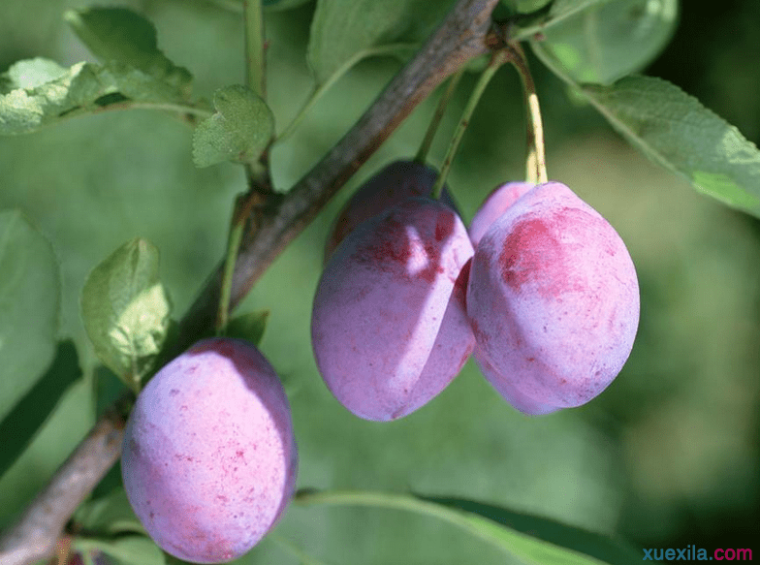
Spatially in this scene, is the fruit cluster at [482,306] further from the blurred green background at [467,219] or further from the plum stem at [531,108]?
the blurred green background at [467,219]

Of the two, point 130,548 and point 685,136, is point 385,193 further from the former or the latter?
point 130,548

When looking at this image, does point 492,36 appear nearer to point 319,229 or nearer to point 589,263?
point 589,263

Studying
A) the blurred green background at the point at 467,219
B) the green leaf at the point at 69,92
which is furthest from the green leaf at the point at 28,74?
the blurred green background at the point at 467,219

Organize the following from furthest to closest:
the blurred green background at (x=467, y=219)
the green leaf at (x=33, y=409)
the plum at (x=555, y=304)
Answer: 1. the blurred green background at (x=467, y=219)
2. the green leaf at (x=33, y=409)
3. the plum at (x=555, y=304)

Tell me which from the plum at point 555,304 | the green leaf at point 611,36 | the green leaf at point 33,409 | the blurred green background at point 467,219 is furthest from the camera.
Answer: the blurred green background at point 467,219

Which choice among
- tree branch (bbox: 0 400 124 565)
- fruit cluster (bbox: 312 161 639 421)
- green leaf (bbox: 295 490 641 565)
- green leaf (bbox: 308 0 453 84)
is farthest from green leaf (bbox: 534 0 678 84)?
tree branch (bbox: 0 400 124 565)

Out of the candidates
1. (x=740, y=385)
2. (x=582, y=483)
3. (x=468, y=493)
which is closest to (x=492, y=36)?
(x=468, y=493)

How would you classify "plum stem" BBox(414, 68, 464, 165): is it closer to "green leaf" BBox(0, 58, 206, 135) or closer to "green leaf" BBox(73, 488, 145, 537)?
"green leaf" BBox(0, 58, 206, 135)
